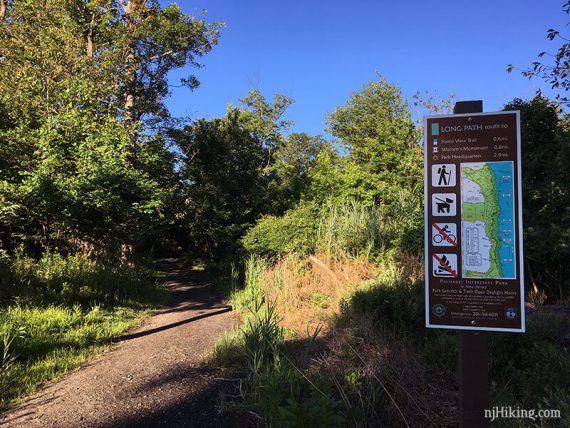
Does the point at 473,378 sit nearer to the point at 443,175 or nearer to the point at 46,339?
the point at 443,175

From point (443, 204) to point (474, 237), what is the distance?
29 centimetres

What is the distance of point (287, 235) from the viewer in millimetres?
12359

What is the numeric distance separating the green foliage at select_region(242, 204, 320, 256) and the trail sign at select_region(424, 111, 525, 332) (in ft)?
26.1

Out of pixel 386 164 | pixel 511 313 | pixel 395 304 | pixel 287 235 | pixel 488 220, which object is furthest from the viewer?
pixel 386 164

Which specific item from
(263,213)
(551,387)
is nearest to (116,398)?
(551,387)

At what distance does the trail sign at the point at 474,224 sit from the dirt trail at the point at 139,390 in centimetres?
244

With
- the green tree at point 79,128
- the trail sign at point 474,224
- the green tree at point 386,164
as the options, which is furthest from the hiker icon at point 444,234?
the green tree at point 386,164

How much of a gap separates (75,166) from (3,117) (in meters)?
3.12

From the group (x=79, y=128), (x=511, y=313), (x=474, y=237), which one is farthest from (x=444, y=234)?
(x=79, y=128)

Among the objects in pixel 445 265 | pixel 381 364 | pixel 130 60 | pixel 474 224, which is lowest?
pixel 381 364

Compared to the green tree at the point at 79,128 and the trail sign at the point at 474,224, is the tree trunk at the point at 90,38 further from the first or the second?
the trail sign at the point at 474,224

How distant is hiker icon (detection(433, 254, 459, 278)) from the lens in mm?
2762

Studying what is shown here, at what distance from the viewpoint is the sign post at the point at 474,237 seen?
2.67 m

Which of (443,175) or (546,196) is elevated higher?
(546,196)
